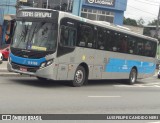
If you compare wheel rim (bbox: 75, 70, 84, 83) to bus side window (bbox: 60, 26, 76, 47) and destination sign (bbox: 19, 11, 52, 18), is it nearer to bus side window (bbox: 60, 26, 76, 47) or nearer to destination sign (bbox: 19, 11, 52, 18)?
bus side window (bbox: 60, 26, 76, 47)

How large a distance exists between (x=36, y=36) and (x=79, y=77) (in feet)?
9.37

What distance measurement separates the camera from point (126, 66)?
22.2 m

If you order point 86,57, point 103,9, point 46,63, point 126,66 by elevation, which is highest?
point 103,9

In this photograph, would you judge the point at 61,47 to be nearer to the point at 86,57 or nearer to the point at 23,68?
the point at 23,68

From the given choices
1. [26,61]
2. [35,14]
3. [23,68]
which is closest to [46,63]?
[26,61]

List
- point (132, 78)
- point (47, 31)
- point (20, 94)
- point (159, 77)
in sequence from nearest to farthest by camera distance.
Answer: point (20, 94) < point (47, 31) < point (132, 78) < point (159, 77)

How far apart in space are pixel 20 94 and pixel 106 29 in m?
7.46

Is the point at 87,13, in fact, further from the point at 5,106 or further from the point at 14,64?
the point at 5,106

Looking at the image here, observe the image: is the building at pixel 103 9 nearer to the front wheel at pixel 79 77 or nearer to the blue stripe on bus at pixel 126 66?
the blue stripe on bus at pixel 126 66

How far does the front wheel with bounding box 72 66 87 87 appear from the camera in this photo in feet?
56.6

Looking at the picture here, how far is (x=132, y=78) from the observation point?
23.5m

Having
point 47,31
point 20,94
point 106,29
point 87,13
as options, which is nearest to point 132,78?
point 106,29

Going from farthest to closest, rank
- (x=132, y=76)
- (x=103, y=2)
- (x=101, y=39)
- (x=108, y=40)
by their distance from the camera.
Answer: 1. (x=103, y=2)
2. (x=132, y=76)
3. (x=108, y=40)
4. (x=101, y=39)

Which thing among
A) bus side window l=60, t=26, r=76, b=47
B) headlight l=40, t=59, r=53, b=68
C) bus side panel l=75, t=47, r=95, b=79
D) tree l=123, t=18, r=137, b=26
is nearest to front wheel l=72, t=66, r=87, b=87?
bus side panel l=75, t=47, r=95, b=79
